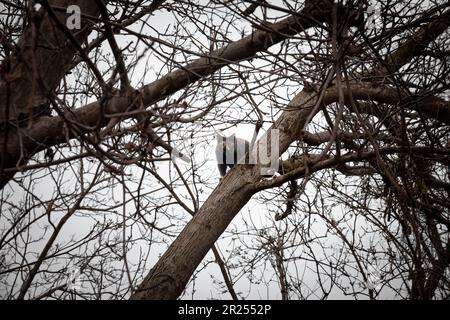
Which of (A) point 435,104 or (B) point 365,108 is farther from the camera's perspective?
(A) point 435,104

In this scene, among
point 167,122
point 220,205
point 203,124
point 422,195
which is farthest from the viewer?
point 422,195

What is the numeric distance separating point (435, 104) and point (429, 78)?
0.96 m

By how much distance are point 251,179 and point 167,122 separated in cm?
141

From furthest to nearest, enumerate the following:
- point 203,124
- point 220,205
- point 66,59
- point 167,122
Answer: point 220,205 < point 203,124 < point 66,59 < point 167,122

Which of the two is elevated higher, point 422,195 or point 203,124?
point 203,124

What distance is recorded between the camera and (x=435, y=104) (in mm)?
3227

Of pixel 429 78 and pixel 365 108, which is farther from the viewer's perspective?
pixel 365 108
